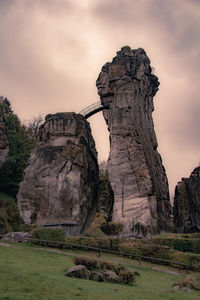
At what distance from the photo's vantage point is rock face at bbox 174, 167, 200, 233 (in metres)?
43.7

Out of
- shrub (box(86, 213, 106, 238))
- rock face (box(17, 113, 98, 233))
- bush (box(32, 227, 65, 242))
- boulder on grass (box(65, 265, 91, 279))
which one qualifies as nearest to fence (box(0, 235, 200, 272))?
bush (box(32, 227, 65, 242))

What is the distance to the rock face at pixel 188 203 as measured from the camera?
43.7 m

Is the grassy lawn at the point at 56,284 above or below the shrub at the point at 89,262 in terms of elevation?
below

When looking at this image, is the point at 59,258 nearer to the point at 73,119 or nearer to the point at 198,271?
the point at 198,271

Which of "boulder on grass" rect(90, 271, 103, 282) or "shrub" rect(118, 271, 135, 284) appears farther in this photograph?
"shrub" rect(118, 271, 135, 284)

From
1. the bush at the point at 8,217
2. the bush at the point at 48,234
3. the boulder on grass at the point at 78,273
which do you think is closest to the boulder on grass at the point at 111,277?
the boulder on grass at the point at 78,273

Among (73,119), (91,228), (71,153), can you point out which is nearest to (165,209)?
(91,228)

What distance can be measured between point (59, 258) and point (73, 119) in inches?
1138

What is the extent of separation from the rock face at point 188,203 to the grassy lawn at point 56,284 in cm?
2378

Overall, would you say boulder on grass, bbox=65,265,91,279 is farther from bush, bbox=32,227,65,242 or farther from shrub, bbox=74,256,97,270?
bush, bbox=32,227,65,242

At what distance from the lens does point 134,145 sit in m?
44.5

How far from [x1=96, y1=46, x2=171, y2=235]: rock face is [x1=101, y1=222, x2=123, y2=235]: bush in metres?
0.92

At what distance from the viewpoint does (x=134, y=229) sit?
39.1 m

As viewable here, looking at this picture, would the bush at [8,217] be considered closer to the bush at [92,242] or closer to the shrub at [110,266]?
the bush at [92,242]
